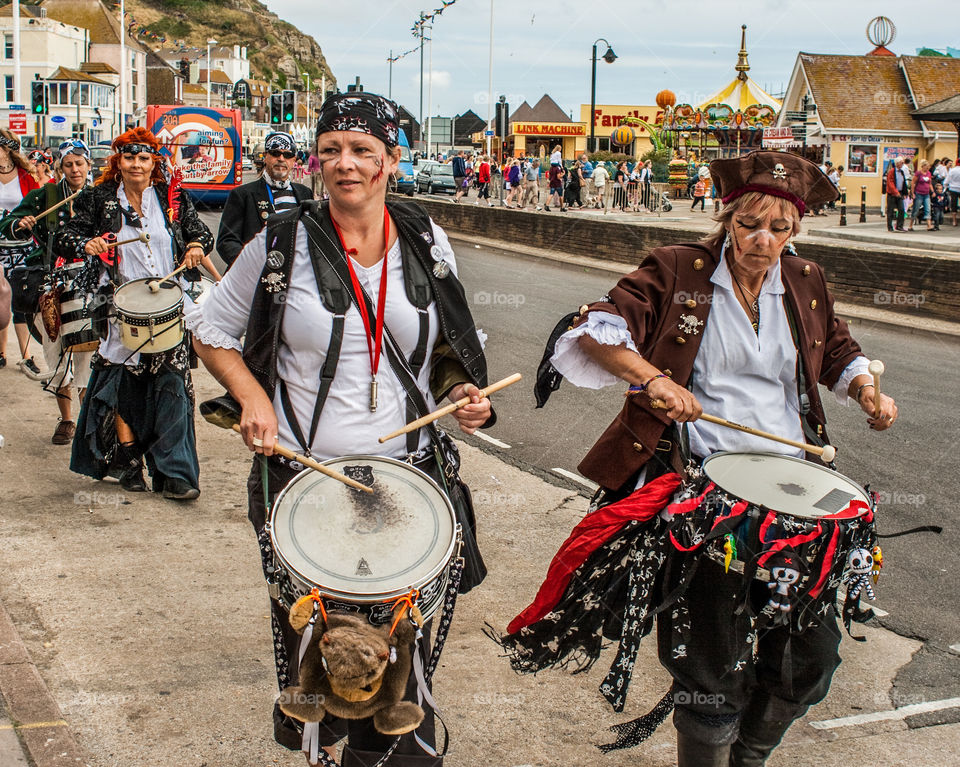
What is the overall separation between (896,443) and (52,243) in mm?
5944

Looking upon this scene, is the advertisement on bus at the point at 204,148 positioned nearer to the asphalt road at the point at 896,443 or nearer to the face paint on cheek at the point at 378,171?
the asphalt road at the point at 896,443

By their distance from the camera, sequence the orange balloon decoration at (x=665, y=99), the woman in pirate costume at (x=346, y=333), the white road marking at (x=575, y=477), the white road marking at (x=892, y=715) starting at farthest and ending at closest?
the orange balloon decoration at (x=665, y=99) < the white road marking at (x=575, y=477) < the white road marking at (x=892, y=715) < the woman in pirate costume at (x=346, y=333)

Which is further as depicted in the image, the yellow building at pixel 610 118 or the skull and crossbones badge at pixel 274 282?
the yellow building at pixel 610 118

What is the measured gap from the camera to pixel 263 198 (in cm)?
662

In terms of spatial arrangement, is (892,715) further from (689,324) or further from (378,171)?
(378,171)

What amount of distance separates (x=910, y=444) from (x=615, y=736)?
16.8 feet

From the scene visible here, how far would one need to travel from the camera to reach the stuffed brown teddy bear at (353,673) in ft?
8.14

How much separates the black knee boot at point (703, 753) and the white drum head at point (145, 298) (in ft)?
12.4

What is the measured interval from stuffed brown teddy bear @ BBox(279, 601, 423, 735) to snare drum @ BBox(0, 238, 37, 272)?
21.4 feet

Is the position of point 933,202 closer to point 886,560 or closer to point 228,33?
point 886,560

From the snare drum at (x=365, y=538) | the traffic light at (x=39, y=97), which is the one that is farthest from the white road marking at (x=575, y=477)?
the traffic light at (x=39, y=97)

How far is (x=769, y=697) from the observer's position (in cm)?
306

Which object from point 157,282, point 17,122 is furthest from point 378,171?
point 17,122

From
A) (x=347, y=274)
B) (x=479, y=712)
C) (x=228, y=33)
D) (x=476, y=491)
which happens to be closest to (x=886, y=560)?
(x=476, y=491)
